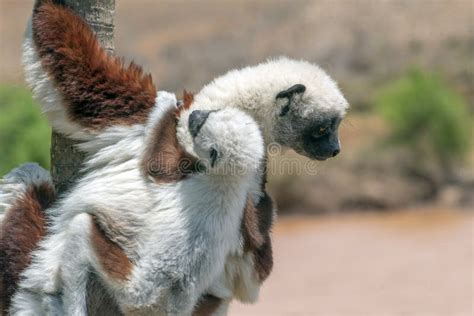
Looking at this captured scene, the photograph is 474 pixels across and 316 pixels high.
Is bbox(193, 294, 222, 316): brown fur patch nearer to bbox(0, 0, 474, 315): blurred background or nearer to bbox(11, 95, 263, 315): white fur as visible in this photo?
bbox(11, 95, 263, 315): white fur

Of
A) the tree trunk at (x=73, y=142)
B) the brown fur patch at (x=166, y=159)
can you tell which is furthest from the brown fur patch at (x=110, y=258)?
the tree trunk at (x=73, y=142)

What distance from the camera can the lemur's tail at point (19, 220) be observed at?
4980mm

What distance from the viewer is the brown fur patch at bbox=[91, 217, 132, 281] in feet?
15.3

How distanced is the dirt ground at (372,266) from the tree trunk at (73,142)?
12441mm

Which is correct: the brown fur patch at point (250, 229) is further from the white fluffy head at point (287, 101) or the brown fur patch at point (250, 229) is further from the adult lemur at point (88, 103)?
the white fluffy head at point (287, 101)

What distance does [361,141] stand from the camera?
27.6 m

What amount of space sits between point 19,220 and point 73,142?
2.07 feet

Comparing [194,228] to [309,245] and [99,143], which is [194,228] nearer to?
[99,143]

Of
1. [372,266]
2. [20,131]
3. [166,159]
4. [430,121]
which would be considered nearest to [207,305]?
[166,159]

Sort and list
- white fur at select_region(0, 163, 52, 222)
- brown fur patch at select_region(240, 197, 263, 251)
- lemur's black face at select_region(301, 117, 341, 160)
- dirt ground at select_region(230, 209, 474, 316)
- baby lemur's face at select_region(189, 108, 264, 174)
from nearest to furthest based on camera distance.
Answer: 1. baby lemur's face at select_region(189, 108, 264, 174)
2. brown fur patch at select_region(240, 197, 263, 251)
3. white fur at select_region(0, 163, 52, 222)
4. lemur's black face at select_region(301, 117, 341, 160)
5. dirt ground at select_region(230, 209, 474, 316)

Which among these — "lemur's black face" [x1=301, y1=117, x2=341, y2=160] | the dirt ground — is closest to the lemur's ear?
"lemur's black face" [x1=301, y1=117, x2=341, y2=160]

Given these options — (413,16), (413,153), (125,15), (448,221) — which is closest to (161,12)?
(125,15)

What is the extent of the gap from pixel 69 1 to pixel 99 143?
100 cm

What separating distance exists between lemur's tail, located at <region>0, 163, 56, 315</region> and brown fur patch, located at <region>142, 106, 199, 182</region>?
777 millimetres
